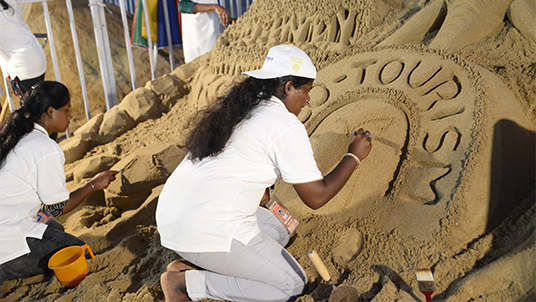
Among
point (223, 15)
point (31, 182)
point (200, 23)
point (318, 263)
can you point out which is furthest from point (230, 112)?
point (200, 23)

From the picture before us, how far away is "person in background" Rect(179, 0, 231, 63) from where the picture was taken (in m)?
4.18

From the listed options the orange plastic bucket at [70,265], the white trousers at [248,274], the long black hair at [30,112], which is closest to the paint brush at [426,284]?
the white trousers at [248,274]

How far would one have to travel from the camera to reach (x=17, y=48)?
3355 mm

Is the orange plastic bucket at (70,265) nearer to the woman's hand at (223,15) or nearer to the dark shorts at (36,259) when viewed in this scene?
the dark shorts at (36,259)

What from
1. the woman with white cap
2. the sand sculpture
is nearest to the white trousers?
the woman with white cap

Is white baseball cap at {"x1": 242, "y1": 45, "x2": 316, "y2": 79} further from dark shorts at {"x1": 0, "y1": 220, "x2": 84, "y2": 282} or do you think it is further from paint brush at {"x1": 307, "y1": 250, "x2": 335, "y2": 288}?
dark shorts at {"x1": 0, "y1": 220, "x2": 84, "y2": 282}

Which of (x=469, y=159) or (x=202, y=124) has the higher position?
(x=202, y=124)

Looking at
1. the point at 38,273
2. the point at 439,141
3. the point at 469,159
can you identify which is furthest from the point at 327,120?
the point at 38,273

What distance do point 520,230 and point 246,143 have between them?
109cm

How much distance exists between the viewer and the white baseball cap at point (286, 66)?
1464 millimetres

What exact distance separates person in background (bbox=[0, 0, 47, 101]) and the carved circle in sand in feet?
8.10

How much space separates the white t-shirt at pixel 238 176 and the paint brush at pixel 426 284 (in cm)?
48

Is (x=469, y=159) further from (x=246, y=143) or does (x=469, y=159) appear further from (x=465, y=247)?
(x=246, y=143)

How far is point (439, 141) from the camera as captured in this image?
6.08ft
